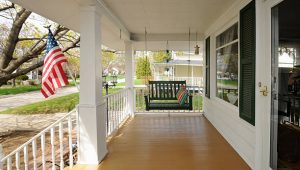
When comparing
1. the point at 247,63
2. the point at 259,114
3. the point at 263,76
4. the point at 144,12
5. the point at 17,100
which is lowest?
the point at 17,100

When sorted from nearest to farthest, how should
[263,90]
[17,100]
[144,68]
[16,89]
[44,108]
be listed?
[263,90]
[144,68]
[44,108]
[17,100]
[16,89]

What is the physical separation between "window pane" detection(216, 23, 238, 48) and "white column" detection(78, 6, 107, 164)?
7.86ft

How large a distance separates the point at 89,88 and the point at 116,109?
2536mm

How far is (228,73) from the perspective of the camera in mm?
4648

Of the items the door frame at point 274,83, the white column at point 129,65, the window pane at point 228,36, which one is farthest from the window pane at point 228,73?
the white column at point 129,65

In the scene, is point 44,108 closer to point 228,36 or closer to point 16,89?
point 16,89

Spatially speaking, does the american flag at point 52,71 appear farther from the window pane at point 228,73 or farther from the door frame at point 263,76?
the window pane at point 228,73

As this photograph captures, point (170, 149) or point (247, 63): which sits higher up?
point (247, 63)

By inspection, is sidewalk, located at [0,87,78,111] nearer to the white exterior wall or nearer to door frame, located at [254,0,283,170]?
the white exterior wall

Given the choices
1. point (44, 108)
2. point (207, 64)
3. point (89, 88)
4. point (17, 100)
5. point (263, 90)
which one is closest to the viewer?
point (263, 90)

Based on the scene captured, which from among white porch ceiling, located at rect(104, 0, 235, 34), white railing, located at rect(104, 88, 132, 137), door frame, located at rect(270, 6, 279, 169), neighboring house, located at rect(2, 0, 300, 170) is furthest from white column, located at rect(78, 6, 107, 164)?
door frame, located at rect(270, 6, 279, 169)

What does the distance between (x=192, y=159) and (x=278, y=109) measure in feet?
4.96

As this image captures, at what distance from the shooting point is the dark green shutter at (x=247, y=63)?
118 inches

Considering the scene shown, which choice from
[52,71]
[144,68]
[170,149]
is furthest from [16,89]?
[170,149]
